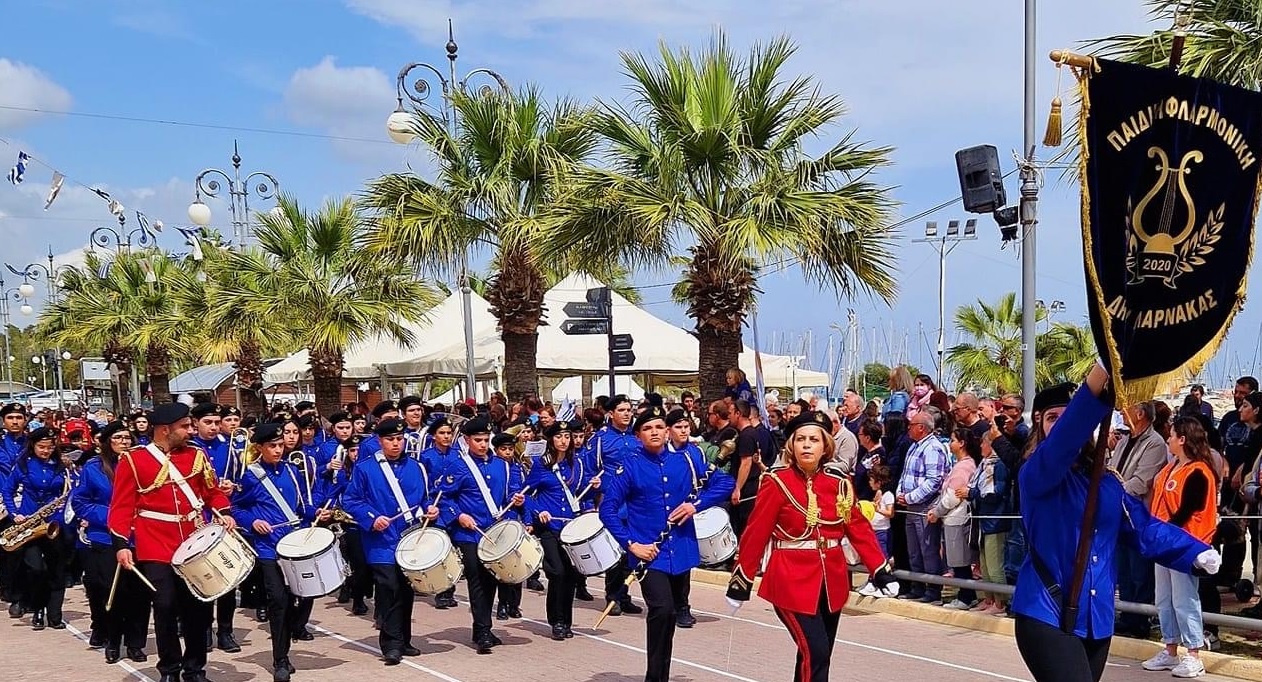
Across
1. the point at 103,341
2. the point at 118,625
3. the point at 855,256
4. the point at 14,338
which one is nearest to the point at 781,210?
the point at 855,256

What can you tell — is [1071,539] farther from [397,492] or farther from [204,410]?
[204,410]

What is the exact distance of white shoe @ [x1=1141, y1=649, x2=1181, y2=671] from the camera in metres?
8.85

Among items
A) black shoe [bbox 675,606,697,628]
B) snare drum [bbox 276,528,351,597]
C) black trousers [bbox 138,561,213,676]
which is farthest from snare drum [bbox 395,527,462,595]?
black shoe [bbox 675,606,697,628]

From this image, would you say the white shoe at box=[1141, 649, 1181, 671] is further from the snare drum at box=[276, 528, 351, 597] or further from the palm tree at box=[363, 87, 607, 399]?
the palm tree at box=[363, 87, 607, 399]

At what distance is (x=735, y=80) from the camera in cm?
1645

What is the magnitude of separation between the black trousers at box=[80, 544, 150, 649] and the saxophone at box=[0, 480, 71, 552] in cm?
130

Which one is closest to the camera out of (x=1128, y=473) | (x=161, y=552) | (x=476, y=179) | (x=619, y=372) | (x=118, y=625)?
(x=161, y=552)

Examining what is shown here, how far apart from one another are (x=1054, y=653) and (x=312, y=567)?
5.94 meters

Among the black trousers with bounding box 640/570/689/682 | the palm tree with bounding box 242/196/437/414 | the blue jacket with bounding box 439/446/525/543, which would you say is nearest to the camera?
the black trousers with bounding box 640/570/689/682

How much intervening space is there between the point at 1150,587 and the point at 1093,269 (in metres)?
5.94

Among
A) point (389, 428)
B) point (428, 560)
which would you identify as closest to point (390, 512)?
point (389, 428)

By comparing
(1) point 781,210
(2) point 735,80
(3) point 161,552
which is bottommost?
Result: (3) point 161,552

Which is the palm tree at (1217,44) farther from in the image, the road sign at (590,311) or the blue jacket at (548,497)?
the road sign at (590,311)

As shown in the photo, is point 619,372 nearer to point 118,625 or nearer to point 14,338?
point 118,625
